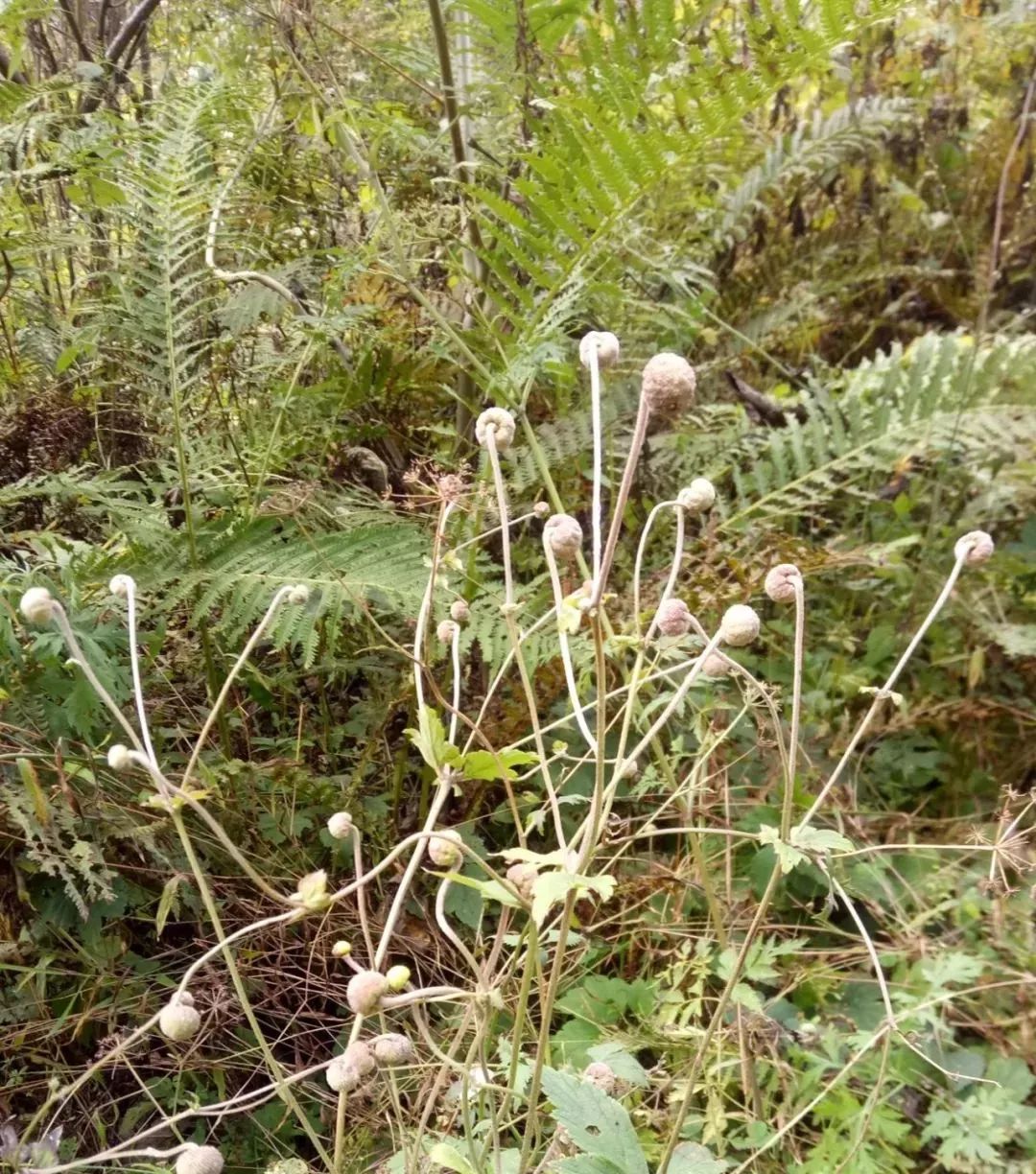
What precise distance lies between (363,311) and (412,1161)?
83 cm

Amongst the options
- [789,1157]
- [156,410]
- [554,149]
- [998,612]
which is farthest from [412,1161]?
[998,612]

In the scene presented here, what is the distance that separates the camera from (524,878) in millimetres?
467

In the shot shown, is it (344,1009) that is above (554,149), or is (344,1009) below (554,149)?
below

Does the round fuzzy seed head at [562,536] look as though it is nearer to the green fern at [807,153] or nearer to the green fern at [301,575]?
the green fern at [301,575]

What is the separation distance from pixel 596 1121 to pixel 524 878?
6.3 inches

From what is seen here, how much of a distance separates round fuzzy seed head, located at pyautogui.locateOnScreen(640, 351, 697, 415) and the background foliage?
307mm

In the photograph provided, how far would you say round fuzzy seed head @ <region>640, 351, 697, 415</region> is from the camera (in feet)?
1.27

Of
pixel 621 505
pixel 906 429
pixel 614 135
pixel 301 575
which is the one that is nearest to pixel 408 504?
pixel 301 575

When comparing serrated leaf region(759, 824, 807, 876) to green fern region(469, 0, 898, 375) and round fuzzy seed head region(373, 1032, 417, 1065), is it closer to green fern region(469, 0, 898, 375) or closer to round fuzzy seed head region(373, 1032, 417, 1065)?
round fuzzy seed head region(373, 1032, 417, 1065)

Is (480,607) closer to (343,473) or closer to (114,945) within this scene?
(343,473)

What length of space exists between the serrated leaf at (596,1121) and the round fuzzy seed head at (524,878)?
0.13 m

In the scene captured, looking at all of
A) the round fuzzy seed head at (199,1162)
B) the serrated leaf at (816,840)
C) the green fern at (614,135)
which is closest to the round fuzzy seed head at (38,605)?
the round fuzzy seed head at (199,1162)

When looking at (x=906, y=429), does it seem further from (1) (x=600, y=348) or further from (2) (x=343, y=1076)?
(2) (x=343, y=1076)

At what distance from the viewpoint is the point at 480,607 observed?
947mm
